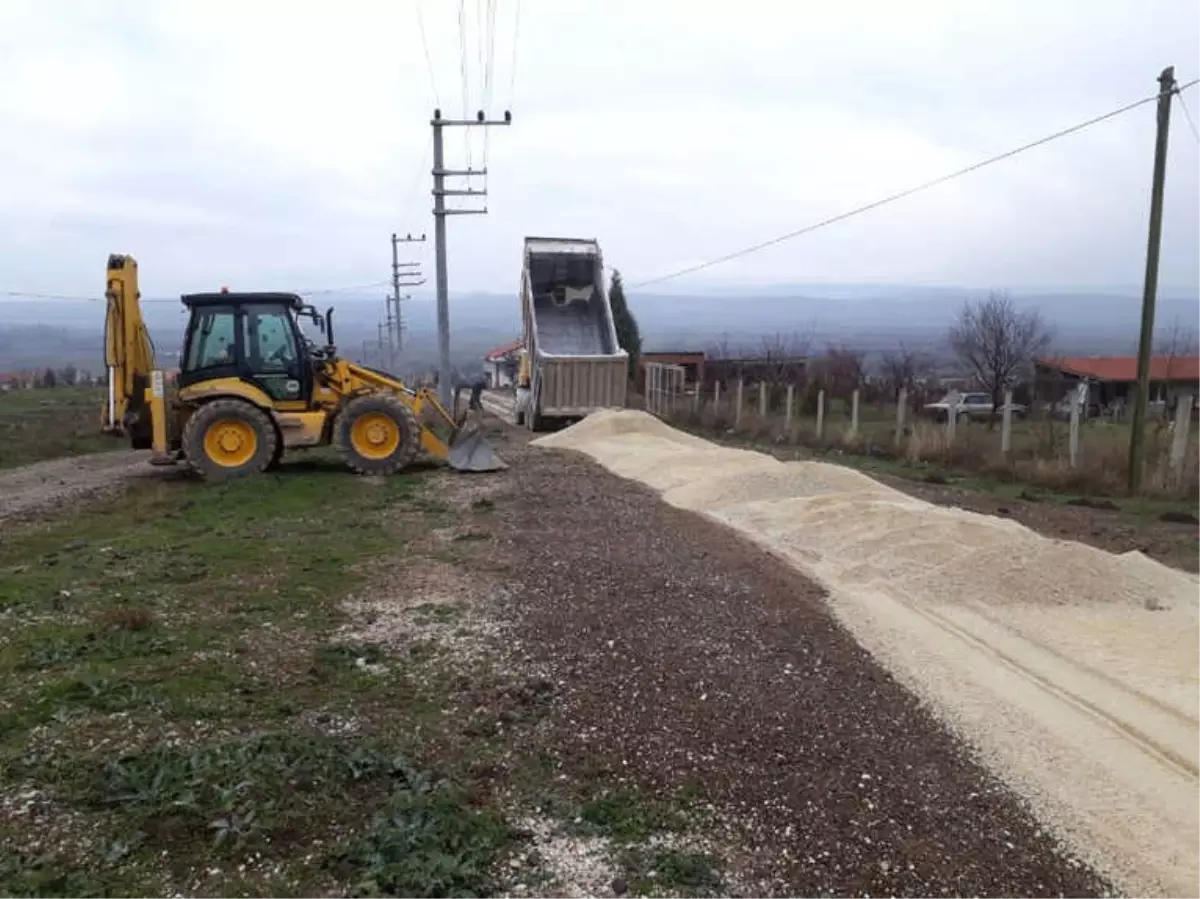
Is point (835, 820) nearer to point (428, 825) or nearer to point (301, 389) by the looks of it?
point (428, 825)

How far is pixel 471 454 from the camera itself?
13.7 meters

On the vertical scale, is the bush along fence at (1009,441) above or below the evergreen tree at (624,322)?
below

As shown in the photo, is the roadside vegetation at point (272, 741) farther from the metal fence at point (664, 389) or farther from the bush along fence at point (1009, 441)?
the metal fence at point (664, 389)

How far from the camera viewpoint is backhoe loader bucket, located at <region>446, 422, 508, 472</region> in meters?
13.7

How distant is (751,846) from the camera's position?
12.3 feet

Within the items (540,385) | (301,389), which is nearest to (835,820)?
(301,389)

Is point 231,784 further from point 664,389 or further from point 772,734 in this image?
point 664,389

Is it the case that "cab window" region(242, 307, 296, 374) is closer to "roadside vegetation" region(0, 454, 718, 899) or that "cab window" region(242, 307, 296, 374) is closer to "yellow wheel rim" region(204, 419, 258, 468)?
"yellow wheel rim" region(204, 419, 258, 468)

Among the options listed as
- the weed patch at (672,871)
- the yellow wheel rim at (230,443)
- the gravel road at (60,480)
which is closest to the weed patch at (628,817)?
the weed patch at (672,871)

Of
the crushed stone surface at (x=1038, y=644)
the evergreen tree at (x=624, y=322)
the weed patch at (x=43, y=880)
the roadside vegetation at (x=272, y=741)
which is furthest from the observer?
the evergreen tree at (x=624, y=322)

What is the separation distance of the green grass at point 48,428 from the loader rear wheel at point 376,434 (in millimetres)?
8730

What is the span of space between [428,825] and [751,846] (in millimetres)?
→ 1170

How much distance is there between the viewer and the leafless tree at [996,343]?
4603 centimetres

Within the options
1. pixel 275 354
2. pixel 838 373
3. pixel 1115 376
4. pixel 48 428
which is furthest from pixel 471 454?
pixel 1115 376
